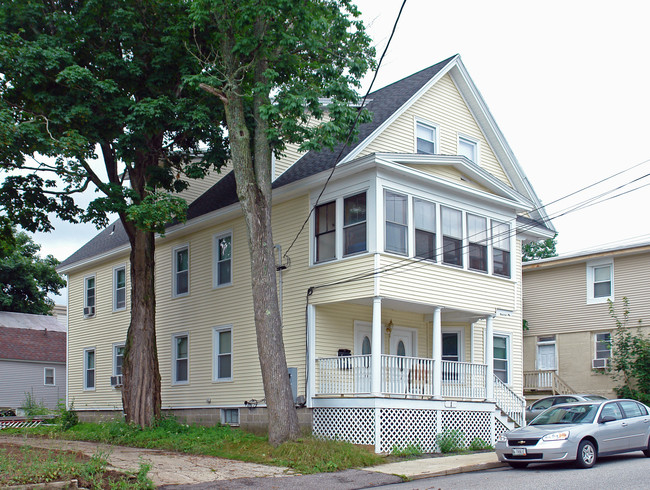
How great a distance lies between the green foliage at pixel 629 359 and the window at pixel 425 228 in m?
11.8

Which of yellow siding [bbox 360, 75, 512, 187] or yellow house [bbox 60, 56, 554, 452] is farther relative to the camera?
yellow siding [bbox 360, 75, 512, 187]

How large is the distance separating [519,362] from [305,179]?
32.2 ft

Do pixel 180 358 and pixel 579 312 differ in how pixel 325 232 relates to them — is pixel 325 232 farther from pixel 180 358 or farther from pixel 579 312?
pixel 579 312

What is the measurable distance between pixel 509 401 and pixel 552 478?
8.45 metres

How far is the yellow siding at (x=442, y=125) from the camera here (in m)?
20.2

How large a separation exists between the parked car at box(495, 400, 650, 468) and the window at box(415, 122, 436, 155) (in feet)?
28.3

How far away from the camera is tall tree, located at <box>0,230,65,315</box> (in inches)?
1875

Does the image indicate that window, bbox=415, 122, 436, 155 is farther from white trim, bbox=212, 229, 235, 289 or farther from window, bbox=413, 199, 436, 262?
white trim, bbox=212, 229, 235, 289

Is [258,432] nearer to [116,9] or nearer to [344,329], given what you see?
[344,329]

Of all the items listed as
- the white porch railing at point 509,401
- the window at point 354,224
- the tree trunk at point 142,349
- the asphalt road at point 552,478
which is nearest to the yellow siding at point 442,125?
the window at point 354,224

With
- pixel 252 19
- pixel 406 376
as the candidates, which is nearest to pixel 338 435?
pixel 406 376

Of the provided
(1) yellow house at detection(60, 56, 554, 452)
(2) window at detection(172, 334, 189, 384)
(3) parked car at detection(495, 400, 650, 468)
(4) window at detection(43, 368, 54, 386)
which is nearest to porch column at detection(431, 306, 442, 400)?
(1) yellow house at detection(60, 56, 554, 452)

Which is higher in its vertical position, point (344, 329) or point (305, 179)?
point (305, 179)

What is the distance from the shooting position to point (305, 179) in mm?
19172
